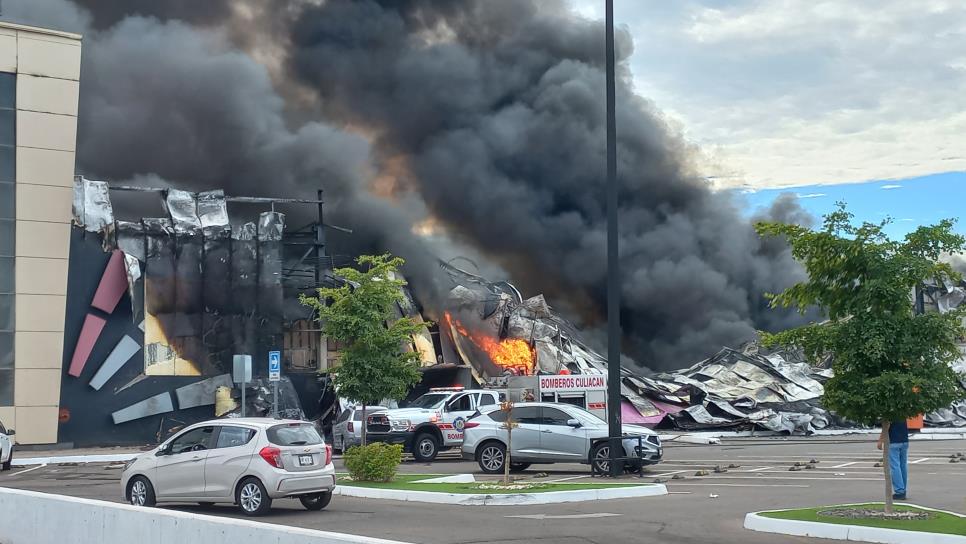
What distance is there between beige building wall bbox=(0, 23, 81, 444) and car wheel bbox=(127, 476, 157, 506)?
21909 millimetres

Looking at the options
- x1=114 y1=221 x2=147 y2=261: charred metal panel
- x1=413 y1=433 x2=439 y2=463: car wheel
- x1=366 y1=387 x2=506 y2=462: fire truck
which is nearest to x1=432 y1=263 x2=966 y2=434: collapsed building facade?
x1=114 y1=221 x2=147 y2=261: charred metal panel

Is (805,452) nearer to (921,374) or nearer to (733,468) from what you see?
(733,468)

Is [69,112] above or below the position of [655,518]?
above

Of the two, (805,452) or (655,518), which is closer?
(655,518)

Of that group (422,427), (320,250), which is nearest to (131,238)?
(320,250)

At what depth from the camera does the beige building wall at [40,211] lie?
35281 millimetres

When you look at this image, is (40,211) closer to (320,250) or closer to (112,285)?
(112,285)

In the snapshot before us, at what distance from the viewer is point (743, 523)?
1323 cm

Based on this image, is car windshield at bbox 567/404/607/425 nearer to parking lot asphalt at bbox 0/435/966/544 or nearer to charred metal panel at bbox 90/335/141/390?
parking lot asphalt at bbox 0/435/966/544

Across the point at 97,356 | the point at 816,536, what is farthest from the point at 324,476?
the point at 97,356

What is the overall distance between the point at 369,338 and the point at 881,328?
45.5 feet

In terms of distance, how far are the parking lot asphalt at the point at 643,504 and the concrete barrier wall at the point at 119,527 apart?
119 inches

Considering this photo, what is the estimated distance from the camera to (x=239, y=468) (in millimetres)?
14703

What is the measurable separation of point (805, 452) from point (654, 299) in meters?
27.2
